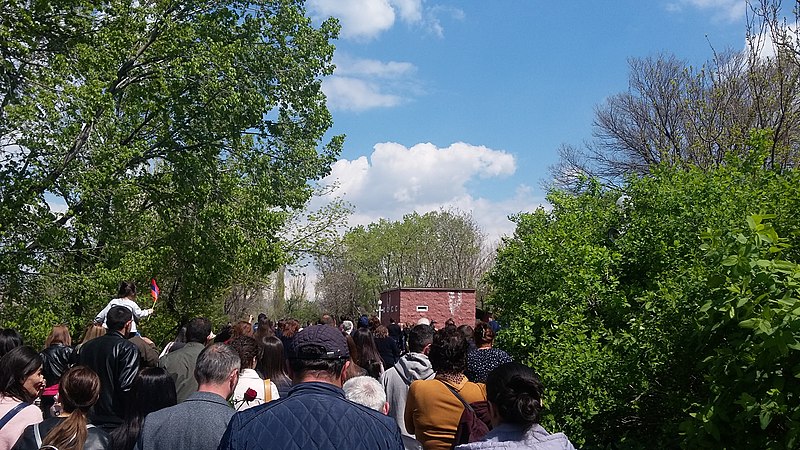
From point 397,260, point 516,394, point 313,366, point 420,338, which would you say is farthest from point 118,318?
point 397,260

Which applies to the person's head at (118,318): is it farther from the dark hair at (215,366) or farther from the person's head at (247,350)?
the dark hair at (215,366)

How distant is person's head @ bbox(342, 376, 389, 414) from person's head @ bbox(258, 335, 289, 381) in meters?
1.84

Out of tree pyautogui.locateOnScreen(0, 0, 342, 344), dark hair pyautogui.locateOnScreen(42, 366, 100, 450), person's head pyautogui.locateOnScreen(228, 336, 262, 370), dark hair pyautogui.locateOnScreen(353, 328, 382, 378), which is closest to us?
dark hair pyautogui.locateOnScreen(42, 366, 100, 450)

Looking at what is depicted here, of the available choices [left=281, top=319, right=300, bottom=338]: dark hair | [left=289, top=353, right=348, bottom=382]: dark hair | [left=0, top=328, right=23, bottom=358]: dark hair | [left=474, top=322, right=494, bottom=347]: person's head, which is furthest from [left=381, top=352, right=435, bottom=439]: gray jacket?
[left=281, top=319, right=300, bottom=338]: dark hair

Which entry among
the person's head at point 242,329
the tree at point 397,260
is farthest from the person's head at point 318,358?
the tree at point 397,260

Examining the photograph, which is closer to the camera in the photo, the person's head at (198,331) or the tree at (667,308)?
the tree at (667,308)

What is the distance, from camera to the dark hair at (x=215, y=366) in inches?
161

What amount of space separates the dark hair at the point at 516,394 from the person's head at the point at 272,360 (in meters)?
3.41

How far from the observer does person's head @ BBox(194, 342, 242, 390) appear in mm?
4094

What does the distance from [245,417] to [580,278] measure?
605 cm

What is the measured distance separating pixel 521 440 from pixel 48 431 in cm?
282

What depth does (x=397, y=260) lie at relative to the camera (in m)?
74.1

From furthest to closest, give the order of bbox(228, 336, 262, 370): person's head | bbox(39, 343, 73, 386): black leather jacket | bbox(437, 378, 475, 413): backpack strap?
bbox(39, 343, 73, 386): black leather jacket, bbox(228, 336, 262, 370): person's head, bbox(437, 378, 475, 413): backpack strap

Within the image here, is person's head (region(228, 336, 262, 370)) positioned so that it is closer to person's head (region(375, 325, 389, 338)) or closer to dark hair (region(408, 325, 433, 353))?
dark hair (region(408, 325, 433, 353))
